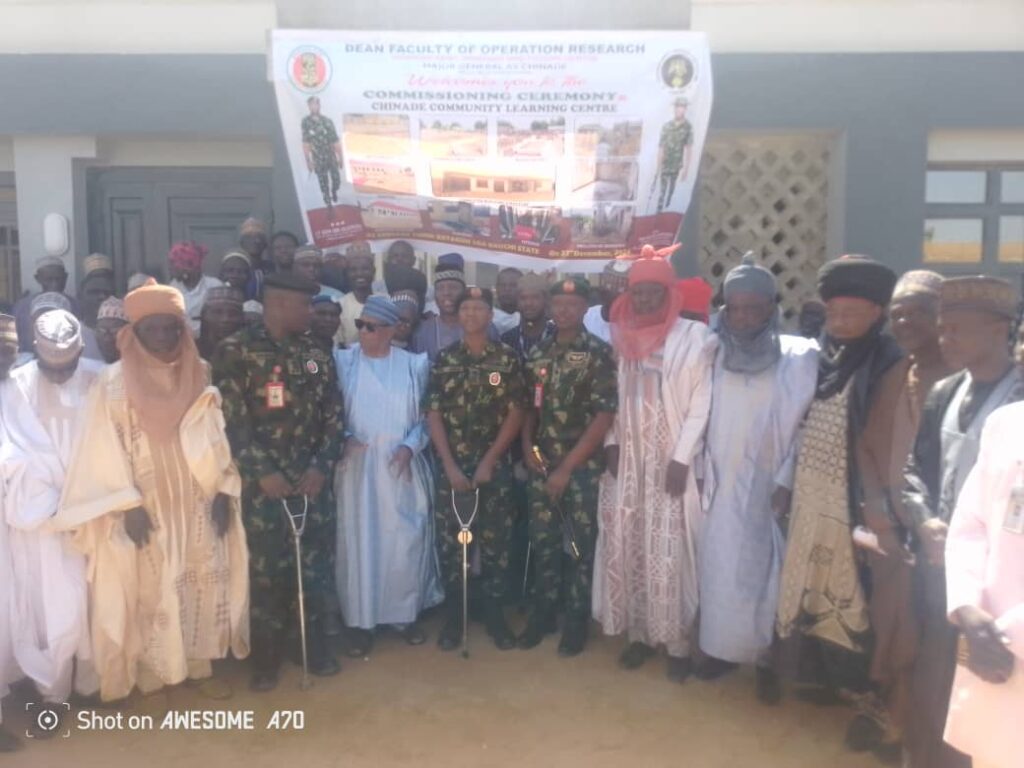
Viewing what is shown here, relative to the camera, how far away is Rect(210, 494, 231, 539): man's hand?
3760 millimetres

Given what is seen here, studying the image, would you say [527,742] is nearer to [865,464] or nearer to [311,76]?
[865,464]

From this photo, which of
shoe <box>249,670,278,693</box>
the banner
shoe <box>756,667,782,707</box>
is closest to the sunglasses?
the banner

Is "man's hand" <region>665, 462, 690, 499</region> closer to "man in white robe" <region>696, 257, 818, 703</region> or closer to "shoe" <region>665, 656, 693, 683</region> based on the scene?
"man in white robe" <region>696, 257, 818, 703</region>

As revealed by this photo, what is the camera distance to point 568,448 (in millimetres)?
4199

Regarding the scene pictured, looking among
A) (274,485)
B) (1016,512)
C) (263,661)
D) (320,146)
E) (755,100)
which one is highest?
(755,100)

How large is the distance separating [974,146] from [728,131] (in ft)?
6.64

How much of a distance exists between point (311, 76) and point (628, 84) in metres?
1.92

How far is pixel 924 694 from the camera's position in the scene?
3.02m

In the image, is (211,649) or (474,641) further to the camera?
(474,641)

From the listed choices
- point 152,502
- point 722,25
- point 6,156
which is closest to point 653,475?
point 152,502

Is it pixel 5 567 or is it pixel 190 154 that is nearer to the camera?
pixel 5 567

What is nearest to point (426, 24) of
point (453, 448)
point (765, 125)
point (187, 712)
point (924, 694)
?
point (765, 125)

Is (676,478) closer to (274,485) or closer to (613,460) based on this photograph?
(613,460)

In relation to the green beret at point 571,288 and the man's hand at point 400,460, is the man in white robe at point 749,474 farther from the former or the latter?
the man's hand at point 400,460
